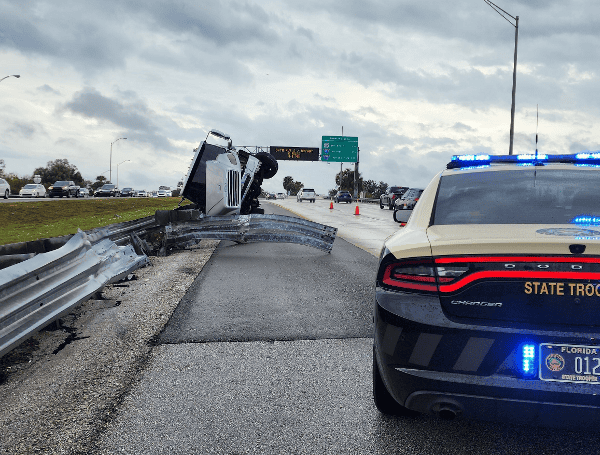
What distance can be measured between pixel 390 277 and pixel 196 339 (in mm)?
2810

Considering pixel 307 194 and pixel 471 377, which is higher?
pixel 307 194

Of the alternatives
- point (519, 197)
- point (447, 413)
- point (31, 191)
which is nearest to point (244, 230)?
point (519, 197)

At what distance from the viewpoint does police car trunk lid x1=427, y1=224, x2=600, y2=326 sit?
266 cm

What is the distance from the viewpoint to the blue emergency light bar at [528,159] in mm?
4164

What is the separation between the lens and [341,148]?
79.4 meters

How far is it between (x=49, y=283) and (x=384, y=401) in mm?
3252

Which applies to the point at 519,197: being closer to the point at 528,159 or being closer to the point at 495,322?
the point at 528,159

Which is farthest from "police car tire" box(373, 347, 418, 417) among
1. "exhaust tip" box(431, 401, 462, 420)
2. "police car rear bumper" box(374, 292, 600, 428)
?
"exhaust tip" box(431, 401, 462, 420)

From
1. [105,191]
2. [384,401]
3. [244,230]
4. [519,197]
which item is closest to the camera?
[384,401]

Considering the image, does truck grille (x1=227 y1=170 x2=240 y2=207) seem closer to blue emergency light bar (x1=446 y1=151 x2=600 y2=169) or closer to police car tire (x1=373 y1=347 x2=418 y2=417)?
blue emergency light bar (x1=446 y1=151 x2=600 y2=169)

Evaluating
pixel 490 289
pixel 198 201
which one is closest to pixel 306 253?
pixel 198 201

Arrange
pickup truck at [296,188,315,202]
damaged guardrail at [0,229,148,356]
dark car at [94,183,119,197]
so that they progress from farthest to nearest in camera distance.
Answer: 1. pickup truck at [296,188,315,202]
2. dark car at [94,183,119,197]
3. damaged guardrail at [0,229,148,356]

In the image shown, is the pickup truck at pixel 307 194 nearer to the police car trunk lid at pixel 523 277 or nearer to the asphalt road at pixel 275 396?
the asphalt road at pixel 275 396

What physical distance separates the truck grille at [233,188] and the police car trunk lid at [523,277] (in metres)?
12.8
